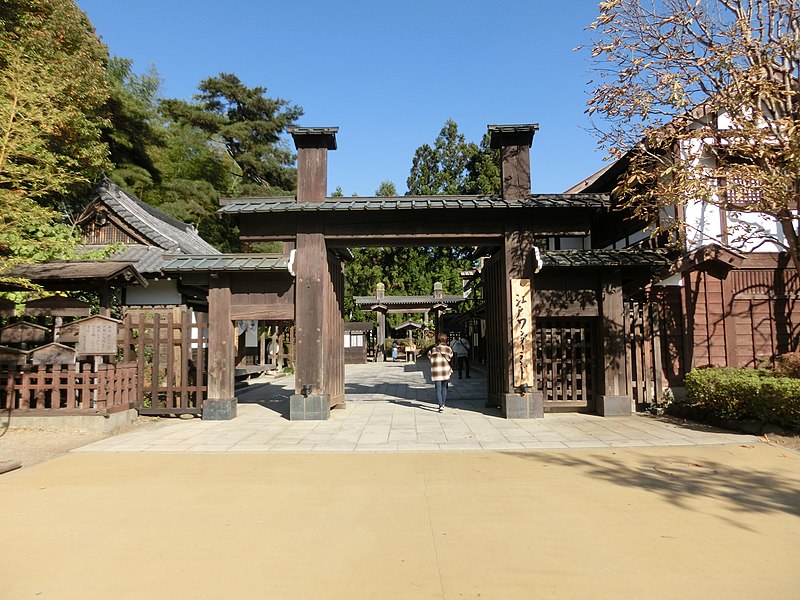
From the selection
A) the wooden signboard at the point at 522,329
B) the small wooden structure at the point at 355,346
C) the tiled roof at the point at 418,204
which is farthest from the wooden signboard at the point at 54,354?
the small wooden structure at the point at 355,346

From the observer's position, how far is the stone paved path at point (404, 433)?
7109 millimetres

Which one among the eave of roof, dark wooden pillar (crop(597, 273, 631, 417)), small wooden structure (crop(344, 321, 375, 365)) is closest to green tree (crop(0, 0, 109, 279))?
the eave of roof

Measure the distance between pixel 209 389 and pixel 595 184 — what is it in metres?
11.0

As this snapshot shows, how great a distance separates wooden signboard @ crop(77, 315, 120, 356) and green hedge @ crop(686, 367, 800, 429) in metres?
10.8

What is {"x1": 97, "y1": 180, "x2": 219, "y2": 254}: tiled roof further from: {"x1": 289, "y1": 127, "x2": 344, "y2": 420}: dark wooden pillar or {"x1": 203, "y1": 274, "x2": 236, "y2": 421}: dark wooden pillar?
{"x1": 289, "y1": 127, "x2": 344, "y2": 420}: dark wooden pillar

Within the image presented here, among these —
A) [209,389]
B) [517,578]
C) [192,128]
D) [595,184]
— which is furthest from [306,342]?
[192,128]

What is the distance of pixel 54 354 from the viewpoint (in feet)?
28.1

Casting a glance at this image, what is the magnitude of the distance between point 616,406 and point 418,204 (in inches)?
224

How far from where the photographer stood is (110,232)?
15.8 m

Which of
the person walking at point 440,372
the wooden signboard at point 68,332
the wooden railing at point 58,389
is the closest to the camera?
the wooden railing at point 58,389

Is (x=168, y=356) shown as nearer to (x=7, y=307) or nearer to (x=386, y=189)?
(x=7, y=307)

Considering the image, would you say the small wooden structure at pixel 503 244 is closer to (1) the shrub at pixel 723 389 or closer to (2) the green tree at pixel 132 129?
(1) the shrub at pixel 723 389

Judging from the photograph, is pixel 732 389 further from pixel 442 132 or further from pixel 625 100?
pixel 442 132

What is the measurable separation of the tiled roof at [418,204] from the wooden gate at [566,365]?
2426 millimetres
